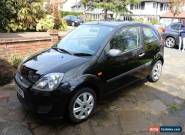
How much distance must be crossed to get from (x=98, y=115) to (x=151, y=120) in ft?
3.26

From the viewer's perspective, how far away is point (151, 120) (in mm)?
4793

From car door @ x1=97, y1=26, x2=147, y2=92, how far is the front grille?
1205mm

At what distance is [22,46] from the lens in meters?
8.05

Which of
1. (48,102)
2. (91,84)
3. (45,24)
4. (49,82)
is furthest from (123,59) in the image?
(45,24)

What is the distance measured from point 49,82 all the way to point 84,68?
67 centimetres

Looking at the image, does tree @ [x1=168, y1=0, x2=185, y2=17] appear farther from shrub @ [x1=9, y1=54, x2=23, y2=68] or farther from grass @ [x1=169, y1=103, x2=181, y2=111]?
grass @ [x1=169, y1=103, x2=181, y2=111]

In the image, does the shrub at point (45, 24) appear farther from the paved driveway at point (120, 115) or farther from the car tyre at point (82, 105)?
the car tyre at point (82, 105)

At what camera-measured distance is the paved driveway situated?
4371mm

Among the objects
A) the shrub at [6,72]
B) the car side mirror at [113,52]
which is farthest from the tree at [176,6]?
the car side mirror at [113,52]

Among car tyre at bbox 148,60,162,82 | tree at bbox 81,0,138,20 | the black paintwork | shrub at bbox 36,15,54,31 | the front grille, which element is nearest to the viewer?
the front grille

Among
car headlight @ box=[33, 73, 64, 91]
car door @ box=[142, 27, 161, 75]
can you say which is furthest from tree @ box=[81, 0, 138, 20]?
car headlight @ box=[33, 73, 64, 91]

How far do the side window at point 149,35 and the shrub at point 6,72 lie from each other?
3.50 meters

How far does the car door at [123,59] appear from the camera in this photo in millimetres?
4871

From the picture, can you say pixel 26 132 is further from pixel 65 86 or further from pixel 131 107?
pixel 131 107
